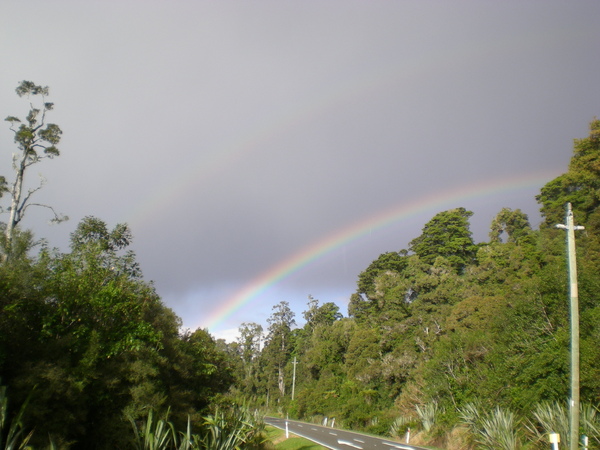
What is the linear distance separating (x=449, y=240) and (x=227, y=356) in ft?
184

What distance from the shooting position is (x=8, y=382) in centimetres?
1103

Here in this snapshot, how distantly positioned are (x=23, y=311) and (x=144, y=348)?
14.7 ft

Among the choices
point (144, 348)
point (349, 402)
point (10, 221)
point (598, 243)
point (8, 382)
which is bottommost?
point (349, 402)

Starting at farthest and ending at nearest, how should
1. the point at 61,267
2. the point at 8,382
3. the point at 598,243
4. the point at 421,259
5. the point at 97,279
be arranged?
the point at 421,259 → the point at 598,243 → the point at 97,279 → the point at 61,267 → the point at 8,382

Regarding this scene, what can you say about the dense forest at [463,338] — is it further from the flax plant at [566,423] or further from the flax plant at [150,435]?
the flax plant at [150,435]

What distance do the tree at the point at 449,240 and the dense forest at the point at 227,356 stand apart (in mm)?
19731

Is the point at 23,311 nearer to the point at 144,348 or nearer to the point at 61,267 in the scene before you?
the point at 61,267

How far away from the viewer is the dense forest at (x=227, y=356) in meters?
11.8

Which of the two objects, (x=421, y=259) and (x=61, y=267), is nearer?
(x=61, y=267)

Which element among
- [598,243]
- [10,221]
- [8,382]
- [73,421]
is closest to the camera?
[8,382]

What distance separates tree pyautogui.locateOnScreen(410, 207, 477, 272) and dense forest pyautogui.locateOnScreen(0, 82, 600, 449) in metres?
19.7

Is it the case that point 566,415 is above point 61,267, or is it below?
below

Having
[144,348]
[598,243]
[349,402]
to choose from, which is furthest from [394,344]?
[144,348]

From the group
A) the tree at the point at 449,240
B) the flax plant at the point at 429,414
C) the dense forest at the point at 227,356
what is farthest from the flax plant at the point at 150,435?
the tree at the point at 449,240
